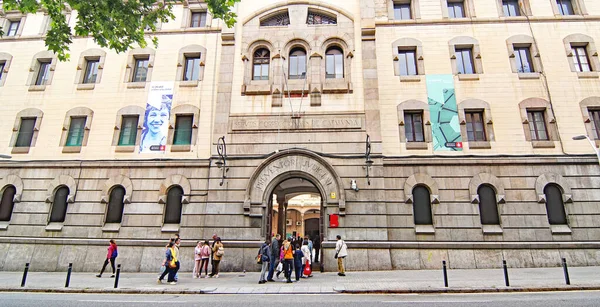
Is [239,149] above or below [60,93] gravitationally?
below

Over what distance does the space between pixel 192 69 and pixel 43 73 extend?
10.8 meters

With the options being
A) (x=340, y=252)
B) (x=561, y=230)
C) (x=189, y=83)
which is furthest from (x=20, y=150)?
(x=561, y=230)

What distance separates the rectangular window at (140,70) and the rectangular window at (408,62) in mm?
16638

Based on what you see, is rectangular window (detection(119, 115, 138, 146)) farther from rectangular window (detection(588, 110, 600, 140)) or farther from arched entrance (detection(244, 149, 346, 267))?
rectangular window (detection(588, 110, 600, 140))

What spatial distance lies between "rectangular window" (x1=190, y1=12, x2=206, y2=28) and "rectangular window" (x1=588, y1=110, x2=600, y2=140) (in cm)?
2462

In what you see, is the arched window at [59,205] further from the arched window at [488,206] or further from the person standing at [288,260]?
the arched window at [488,206]

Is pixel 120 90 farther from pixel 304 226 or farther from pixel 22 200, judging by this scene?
pixel 304 226

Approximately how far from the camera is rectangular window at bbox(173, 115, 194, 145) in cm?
1866

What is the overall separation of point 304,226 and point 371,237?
2543 cm

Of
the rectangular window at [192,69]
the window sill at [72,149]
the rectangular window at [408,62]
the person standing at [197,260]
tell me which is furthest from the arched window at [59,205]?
the rectangular window at [408,62]

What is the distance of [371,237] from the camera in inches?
629

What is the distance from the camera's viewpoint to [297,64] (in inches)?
758

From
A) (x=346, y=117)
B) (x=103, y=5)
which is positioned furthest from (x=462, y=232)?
(x=103, y=5)

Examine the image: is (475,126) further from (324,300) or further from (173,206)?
(173,206)
